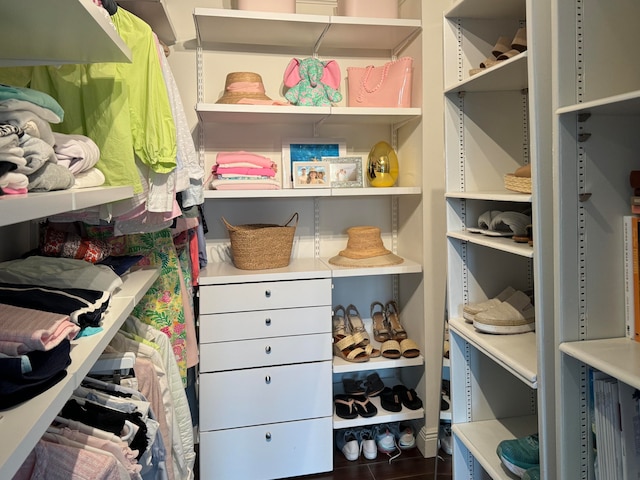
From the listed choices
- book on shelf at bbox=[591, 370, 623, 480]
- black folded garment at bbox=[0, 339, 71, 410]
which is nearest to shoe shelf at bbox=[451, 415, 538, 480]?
book on shelf at bbox=[591, 370, 623, 480]

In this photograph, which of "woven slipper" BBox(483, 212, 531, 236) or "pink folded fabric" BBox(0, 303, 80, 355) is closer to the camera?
"pink folded fabric" BBox(0, 303, 80, 355)

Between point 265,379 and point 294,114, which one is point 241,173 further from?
point 265,379

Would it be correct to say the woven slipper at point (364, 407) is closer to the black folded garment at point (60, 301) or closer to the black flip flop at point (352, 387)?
the black flip flop at point (352, 387)

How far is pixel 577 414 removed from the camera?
1.18 meters

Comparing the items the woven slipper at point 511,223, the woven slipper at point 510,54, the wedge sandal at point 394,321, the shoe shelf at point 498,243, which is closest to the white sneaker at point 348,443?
the wedge sandal at point 394,321

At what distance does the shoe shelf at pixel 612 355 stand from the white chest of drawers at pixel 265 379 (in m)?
1.22

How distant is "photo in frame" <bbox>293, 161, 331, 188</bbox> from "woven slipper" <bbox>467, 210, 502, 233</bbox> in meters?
0.92

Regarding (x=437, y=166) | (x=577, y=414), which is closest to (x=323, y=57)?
(x=437, y=166)

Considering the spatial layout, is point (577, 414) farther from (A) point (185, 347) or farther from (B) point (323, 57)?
(B) point (323, 57)

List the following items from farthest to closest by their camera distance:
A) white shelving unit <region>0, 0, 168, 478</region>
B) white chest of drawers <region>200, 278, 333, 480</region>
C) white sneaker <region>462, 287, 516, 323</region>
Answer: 1. white chest of drawers <region>200, 278, 333, 480</region>
2. white sneaker <region>462, 287, 516, 323</region>
3. white shelving unit <region>0, 0, 168, 478</region>

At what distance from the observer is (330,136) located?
263cm

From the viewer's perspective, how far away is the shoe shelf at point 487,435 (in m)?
1.57

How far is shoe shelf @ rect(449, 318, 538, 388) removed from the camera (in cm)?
132

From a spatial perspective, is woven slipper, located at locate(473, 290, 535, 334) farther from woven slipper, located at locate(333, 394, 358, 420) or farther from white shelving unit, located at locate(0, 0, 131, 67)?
white shelving unit, located at locate(0, 0, 131, 67)
